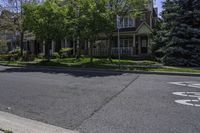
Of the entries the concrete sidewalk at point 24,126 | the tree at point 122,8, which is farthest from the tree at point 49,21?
the concrete sidewalk at point 24,126

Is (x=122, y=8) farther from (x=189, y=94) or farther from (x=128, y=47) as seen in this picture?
(x=189, y=94)

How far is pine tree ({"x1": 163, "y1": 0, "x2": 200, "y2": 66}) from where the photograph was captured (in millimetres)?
27344

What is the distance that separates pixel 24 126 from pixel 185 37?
21.7 metres

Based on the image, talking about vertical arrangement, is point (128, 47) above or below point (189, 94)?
above

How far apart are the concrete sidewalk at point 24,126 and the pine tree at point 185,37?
65.7 ft

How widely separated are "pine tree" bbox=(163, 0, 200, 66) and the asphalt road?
510 inches

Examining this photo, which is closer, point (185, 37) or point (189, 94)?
point (189, 94)

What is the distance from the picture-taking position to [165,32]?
2939cm

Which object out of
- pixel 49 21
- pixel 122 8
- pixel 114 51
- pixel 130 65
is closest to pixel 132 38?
pixel 114 51

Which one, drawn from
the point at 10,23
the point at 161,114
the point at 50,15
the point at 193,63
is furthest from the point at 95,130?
the point at 10,23

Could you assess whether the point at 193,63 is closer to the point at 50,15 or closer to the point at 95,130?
the point at 50,15

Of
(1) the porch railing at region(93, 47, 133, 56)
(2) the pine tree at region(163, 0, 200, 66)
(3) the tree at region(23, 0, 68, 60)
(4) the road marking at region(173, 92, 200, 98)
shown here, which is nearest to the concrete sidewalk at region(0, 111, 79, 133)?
(4) the road marking at region(173, 92, 200, 98)

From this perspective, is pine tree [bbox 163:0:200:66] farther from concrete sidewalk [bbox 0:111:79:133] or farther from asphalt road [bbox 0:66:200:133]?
concrete sidewalk [bbox 0:111:79:133]

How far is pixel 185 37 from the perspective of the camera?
91.4ft
